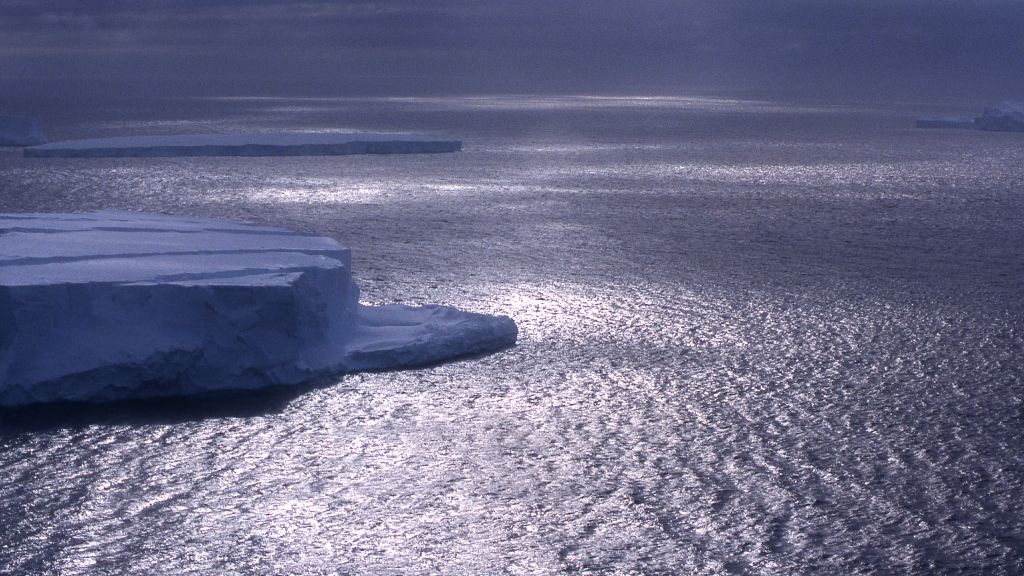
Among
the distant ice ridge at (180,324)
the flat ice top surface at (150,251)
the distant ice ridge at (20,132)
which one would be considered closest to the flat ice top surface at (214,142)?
the distant ice ridge at (20,132)

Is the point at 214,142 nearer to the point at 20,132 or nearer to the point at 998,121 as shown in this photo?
the point at 20,132

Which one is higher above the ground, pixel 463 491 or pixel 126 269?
pixel 126 269

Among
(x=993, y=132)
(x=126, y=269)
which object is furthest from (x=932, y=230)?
(x=993, y=132)

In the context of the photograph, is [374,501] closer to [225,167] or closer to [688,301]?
[688,301]

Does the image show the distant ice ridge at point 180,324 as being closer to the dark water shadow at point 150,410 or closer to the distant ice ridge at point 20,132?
the dark water shadow at point 150,410

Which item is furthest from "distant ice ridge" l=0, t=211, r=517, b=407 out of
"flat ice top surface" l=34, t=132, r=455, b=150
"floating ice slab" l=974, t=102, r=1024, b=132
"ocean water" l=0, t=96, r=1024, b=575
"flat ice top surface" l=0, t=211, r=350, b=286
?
"floating ice slab" l=974, t=102, r=1024, b=132

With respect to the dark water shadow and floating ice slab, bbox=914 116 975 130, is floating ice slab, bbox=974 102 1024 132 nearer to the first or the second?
floating ice slab, bbox=914 116 975 130
